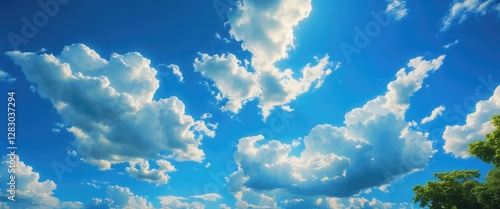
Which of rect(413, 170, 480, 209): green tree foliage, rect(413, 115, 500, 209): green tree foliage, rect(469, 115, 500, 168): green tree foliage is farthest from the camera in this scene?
rect(413, 170, 480, 209): green tree foliage

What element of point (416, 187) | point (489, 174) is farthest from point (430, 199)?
point (489, 174)

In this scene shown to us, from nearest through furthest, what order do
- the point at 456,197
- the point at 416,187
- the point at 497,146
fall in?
1. the point at 497,146
2. the point at 456,197
3. the point at 416,187

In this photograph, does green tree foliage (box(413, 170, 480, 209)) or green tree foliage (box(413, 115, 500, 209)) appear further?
green tree foliage (box(413, 170, 480, 209))

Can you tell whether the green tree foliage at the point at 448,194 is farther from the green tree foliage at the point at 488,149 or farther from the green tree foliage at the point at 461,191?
the green tree foliage at the point at 488,149

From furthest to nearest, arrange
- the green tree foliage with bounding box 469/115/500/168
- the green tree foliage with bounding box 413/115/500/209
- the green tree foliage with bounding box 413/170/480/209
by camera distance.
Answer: the green tree foliage with bounding box 413/170/480/209
the green tree foliage with bounding box 413/115/500/209
the green tree foliage with bounding box 469/115/500/168

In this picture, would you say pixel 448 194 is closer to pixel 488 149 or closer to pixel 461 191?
pixel 461 191

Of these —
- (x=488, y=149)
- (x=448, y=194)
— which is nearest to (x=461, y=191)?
(x=448, y=194)

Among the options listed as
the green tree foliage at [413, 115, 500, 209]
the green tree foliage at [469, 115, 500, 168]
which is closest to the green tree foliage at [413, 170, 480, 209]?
the green tree foliage at [413, 115, 500, 209]

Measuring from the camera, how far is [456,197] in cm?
3956

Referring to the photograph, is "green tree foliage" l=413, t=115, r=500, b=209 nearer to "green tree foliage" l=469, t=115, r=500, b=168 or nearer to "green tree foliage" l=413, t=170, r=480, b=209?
"green tree foliage" l=413, t=170, r=480, b=209

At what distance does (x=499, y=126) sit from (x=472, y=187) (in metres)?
20.2

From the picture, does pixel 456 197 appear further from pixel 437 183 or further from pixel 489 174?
pixel 489 174

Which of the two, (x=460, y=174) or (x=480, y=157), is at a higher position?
(x=460, y=174)

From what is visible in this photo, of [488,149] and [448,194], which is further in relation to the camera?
[448,194]
